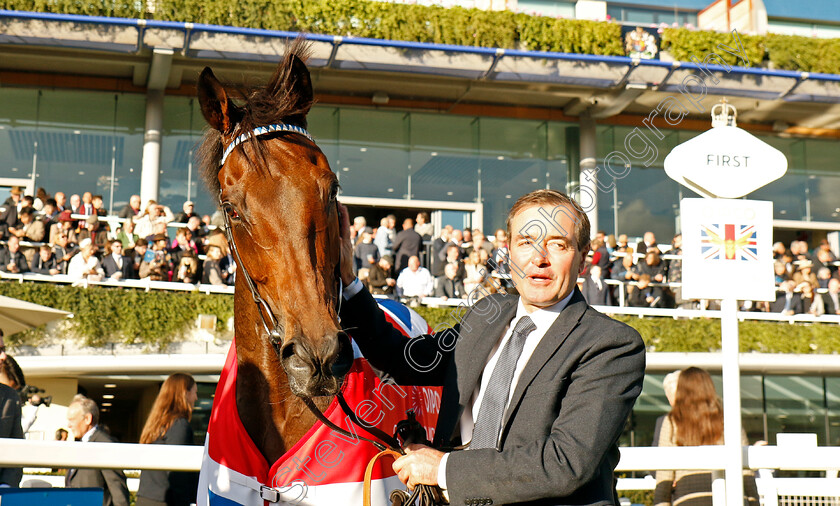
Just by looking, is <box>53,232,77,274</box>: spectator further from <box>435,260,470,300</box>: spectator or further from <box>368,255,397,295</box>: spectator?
<box>435,260,470,300</box>: spectator

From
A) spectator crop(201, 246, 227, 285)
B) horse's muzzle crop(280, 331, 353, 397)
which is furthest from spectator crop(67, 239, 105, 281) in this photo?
horse's muzzle crop(280, 331, 353, 397)

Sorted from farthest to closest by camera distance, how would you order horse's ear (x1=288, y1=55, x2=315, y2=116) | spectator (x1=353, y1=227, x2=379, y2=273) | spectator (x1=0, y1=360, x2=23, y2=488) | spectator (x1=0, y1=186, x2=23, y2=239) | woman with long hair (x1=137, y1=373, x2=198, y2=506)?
spectator (x1=353, y1=227, x2=379, y2=273) → spectator (x1=0, y1=186, x2=23, y2=239) → spectator (x1=0, y1=360, x2=23, y2=488) → woman with long hair (x1=137, y1=373, x2=198, y2=506) → horse's ear (x1=288, y1=55, x2=315, y2=116)

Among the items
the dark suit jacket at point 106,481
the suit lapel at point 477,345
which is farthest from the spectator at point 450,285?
the suit lapel at point 477,345

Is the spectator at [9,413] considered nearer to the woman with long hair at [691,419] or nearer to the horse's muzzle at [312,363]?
the horse's muzzle at [312,363]

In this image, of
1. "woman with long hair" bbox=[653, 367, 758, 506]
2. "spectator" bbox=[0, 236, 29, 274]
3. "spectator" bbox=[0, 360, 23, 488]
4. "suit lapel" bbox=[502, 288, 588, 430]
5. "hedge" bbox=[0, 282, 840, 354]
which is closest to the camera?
"suit lapel" bbox=[502, 288, 588, 430]

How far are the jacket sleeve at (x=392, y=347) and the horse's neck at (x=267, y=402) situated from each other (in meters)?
0.20

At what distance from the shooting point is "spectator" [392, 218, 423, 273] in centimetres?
1135

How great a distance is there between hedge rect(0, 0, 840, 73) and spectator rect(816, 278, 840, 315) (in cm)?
485

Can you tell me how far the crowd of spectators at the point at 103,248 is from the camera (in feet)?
33.1

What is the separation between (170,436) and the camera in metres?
4.09

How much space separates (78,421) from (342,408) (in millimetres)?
3292

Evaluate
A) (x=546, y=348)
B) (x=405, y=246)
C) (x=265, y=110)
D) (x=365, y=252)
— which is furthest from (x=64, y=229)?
(x=546, y=348)

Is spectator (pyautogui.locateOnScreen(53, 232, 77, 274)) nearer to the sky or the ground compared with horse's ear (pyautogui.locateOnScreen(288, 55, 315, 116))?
nearer to the sky

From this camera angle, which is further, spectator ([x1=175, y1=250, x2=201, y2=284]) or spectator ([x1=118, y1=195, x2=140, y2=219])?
spectator ([x1=118, y1=195, x2=140, y2=219])
